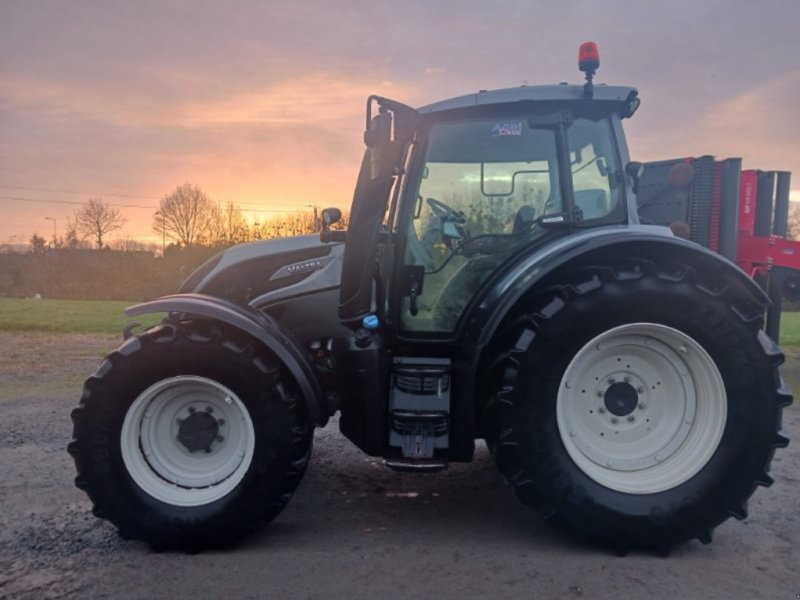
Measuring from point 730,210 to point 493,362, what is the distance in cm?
342

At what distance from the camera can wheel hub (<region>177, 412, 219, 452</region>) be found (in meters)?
3.45

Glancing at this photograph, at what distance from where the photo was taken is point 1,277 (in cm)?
2628

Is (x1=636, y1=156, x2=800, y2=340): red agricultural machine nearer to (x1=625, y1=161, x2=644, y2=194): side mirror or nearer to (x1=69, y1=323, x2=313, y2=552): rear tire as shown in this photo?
(x1=625, y1=161, x2=644, y2=194): side mirror

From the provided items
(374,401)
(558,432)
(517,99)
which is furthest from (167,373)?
(517,99)

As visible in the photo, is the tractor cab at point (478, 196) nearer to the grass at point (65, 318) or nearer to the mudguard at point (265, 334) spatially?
the mudguard at point (265, 334)

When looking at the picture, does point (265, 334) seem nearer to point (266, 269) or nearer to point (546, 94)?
point (266, 269)

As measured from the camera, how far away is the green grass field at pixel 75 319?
14.0 metres

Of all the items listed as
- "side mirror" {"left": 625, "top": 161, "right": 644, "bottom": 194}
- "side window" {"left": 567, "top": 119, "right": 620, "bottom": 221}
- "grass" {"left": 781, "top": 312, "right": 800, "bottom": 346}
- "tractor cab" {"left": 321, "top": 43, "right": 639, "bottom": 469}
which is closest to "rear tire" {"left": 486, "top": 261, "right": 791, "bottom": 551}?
"tractor cab" {"left": 321, "top": 43, "right": 639, "bottom": 469}

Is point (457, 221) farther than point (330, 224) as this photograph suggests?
No

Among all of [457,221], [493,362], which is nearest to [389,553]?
[493,362]

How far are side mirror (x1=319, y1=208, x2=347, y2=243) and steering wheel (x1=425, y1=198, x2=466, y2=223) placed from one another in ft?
2.12

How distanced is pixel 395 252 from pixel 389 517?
5.17ft

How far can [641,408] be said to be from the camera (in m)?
3.47

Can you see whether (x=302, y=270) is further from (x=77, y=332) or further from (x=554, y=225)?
(x=77, y=332)
